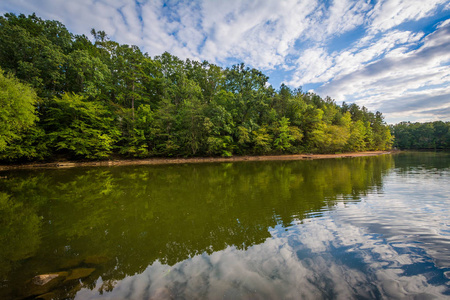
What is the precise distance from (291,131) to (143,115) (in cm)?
2502

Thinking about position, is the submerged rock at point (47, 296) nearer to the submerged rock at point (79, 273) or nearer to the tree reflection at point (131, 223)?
the tree reflection at point (131, 223)

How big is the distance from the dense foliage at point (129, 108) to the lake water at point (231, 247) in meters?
15.4

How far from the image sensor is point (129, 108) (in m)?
26.7

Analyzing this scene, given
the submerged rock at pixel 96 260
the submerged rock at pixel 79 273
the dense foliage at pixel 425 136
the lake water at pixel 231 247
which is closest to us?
the lake water at pixel 231 247

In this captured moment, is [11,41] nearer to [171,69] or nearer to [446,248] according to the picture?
[171,69]

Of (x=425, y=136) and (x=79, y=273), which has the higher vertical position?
(x=425, y=136)

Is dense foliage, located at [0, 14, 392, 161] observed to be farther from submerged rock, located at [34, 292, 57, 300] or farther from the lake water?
submerged rock, located at [34, 292, 57, 300]

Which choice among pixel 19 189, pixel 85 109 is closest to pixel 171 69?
pixel 85 109

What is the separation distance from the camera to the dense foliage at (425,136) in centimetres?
6439

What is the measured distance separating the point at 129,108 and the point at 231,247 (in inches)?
1106

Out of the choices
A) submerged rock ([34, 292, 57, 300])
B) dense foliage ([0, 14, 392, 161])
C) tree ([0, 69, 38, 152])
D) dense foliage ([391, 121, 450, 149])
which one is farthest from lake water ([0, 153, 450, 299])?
dense foliage ([391, 121, 450, 149])

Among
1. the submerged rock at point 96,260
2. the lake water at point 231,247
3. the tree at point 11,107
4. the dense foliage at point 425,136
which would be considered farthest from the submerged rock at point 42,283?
the dense foliage at point 425,136

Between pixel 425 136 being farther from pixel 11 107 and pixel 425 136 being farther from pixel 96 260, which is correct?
pixel 11 107

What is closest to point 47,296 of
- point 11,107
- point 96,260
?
point 96,260
